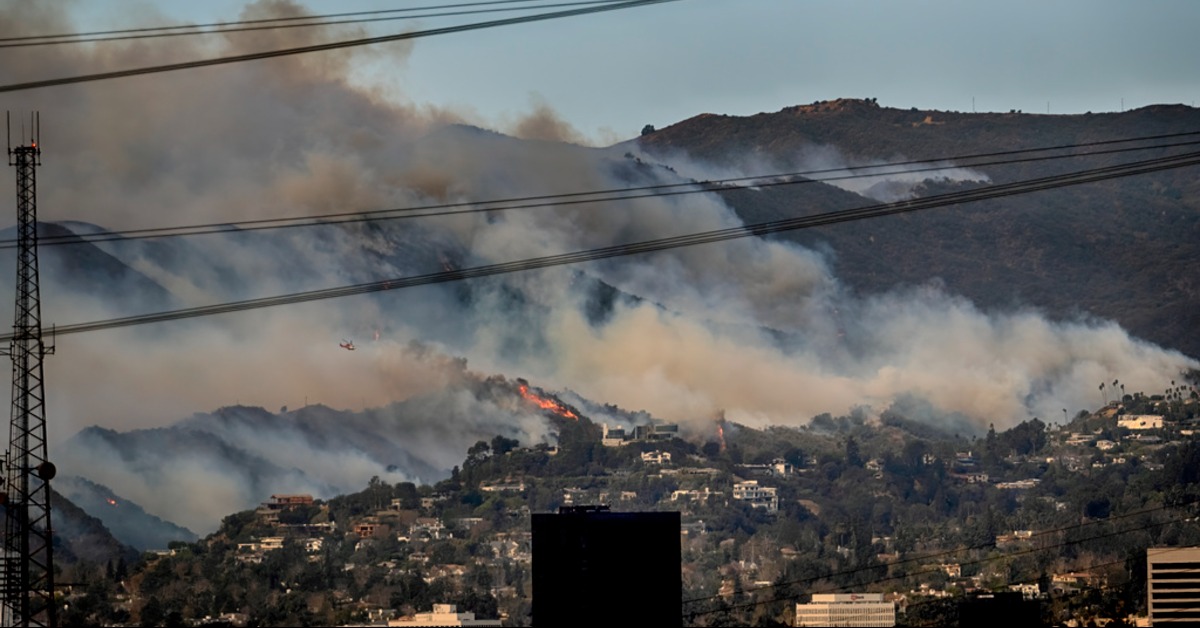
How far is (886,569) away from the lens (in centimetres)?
11538

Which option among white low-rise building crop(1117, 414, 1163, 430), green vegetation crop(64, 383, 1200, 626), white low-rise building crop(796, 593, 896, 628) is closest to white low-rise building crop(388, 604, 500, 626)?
green vegetation crop(64, 383, 1200, 626)

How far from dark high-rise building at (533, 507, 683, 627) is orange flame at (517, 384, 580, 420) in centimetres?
9188

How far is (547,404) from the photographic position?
144500 mm

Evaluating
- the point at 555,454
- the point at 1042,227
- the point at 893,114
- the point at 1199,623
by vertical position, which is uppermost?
the point at 893,114

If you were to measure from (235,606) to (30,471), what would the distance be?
63.0 meters

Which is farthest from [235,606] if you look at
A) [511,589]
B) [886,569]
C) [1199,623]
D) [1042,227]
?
[1042,227]

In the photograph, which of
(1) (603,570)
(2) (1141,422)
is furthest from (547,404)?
(1) (603,570)

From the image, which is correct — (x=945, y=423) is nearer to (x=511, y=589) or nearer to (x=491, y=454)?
(x=491, y=454)

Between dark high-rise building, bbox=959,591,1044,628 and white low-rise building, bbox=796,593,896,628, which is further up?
dark high-rise building, bbox=959,591,1044,628

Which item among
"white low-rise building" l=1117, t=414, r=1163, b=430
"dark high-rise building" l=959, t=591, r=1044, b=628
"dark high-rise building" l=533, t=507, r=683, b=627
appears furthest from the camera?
"white low-rise building" l=1117, t=414, r=1163, b=430

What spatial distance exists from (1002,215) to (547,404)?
158ft

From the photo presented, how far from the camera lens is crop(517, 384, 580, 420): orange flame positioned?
14412 centimetres

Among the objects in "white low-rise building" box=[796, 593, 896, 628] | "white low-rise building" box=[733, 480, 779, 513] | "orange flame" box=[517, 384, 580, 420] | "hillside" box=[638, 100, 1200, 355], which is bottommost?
"white low-rise building" box=[796, 593, 896, 628]

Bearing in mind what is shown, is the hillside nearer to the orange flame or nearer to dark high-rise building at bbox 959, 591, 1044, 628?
the orange flame
